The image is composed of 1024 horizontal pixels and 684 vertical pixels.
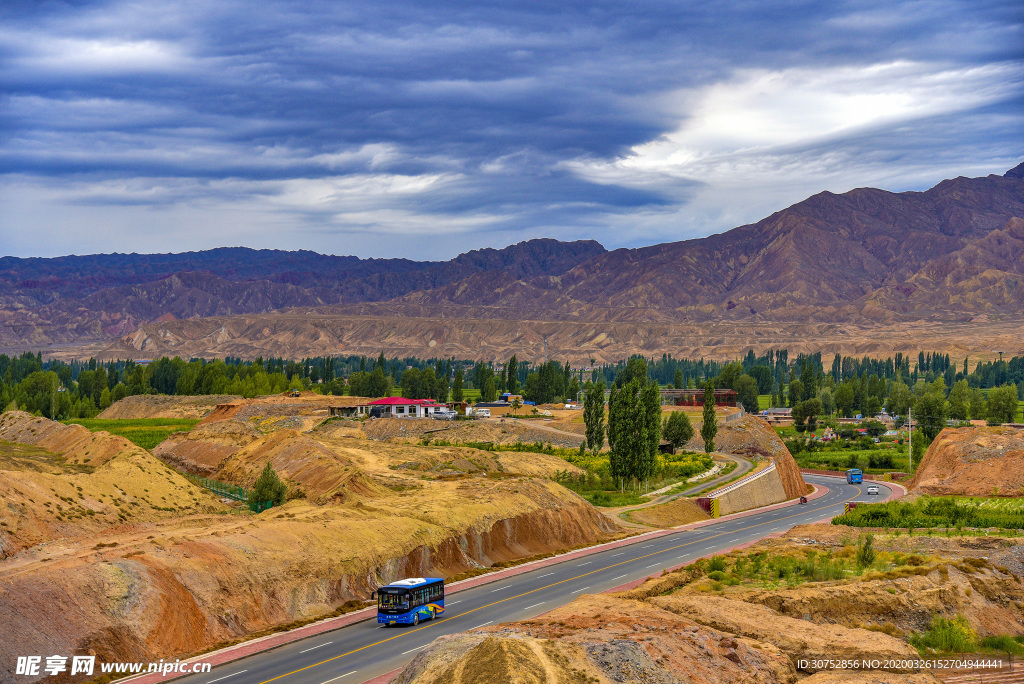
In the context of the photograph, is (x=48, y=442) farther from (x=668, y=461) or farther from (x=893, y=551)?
(x=893, y=551)

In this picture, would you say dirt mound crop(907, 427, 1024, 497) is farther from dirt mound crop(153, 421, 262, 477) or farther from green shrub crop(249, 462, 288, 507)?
dirt mound crop(153, 421, 262, 477)

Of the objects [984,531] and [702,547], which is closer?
[984,531]

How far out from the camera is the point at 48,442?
319ft

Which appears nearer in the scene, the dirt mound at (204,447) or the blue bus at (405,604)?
the blue bus at (405,604)

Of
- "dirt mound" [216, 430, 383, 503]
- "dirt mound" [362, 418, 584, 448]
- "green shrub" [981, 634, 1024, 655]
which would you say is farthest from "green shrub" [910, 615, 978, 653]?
"dirt mound" [362, 418, 584, 448]

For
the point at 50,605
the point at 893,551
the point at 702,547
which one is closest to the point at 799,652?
the point at 893,551

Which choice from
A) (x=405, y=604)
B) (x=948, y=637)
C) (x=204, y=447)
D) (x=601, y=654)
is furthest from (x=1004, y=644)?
(x=204, y=447)

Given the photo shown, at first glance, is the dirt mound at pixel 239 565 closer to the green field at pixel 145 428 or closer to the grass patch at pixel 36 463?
the grass patch at pixel 36 463

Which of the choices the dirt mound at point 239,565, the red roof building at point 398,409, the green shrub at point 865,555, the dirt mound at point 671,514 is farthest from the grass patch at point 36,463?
the red roof building at point 398,409

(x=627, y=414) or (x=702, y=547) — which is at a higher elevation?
(x=627, y=414)

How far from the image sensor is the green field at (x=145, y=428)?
397 feet

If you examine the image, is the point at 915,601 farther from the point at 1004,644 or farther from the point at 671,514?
the point at 671,514

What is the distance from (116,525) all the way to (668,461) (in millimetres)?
72593

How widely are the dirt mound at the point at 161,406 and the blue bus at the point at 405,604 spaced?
429 ft
